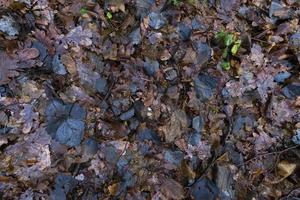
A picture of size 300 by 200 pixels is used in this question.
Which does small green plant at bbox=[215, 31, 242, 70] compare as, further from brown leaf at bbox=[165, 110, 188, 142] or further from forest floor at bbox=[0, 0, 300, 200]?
brown leaf at bbox=[165, 110, 188, 142]

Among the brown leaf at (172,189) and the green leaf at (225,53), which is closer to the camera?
the brown leaf at (172,189)

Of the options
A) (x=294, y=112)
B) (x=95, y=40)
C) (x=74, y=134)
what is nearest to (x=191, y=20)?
(x=95, y=40)

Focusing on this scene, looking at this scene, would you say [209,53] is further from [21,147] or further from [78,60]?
[21,147]

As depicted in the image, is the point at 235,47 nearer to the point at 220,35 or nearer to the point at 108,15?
the point at 220,35

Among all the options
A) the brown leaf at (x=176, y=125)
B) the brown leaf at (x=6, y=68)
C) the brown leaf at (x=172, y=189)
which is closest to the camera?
the brown leaf at (x=6, y=68)

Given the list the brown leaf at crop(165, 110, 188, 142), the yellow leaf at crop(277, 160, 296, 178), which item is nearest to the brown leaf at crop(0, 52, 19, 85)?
the brown leaf at crop(165, 110, 188, 142)

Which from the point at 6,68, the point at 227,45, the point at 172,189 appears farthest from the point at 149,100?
the point at 6,68

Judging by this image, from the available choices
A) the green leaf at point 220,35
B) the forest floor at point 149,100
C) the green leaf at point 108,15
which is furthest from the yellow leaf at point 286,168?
the green leaf at point 108,15

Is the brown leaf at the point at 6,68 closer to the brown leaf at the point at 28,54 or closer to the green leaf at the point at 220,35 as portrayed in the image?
the brown leaf at the point at 28,54
